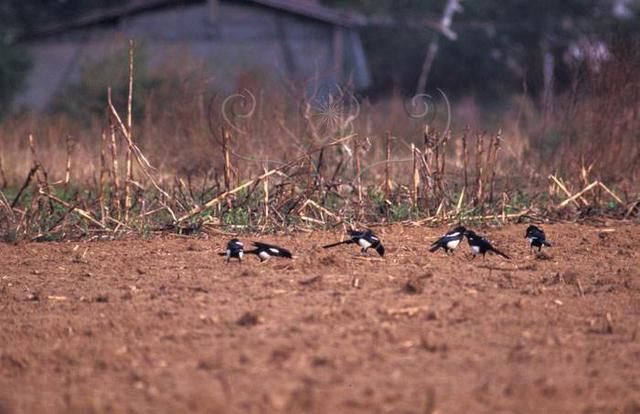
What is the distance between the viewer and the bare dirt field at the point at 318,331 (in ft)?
17.1

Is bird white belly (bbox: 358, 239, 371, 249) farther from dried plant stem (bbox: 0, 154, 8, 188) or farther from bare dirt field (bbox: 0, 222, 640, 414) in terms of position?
dried plant stem (bbox: 0, 154, 8, 188)

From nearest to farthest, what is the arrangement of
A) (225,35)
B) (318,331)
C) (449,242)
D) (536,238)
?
(318,331) → (449,242) → (536,238) → (225,35)

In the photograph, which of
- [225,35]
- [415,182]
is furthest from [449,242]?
[225,35]

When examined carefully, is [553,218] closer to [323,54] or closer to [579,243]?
[579,243]

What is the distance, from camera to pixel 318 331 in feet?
20.6

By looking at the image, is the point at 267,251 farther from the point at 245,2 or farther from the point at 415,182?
the point at 245,2

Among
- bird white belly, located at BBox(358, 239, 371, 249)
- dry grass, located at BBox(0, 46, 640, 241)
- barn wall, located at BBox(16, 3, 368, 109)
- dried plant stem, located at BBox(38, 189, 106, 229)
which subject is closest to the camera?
bird white belly, located at BBox(358, 239, 371, 249)

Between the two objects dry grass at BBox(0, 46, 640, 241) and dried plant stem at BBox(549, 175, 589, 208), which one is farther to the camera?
dried plant stem at BBox(549, 175, 589, 208)

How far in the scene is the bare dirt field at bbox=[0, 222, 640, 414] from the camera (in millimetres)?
5199

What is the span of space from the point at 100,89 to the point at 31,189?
8.52 meters

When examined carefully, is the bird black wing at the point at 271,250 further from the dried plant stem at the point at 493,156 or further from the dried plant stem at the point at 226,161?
the dried plant stem at the point at 493,156

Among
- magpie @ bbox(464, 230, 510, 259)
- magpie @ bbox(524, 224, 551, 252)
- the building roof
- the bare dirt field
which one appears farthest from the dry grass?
the building roof

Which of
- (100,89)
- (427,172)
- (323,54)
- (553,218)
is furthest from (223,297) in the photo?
(323,54)

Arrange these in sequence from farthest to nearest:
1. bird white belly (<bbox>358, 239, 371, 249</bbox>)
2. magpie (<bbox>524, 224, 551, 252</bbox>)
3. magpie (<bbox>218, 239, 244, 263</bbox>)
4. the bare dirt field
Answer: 1. magpie (<bbox>524, 224, 551, 252</bbox>)
2. bird white belly (<bbox>358, 239, 371, 249</bbox>)
3. magpie (<bbox>218, 239, 244, 263</bbox>)
4. the bare dirt field
